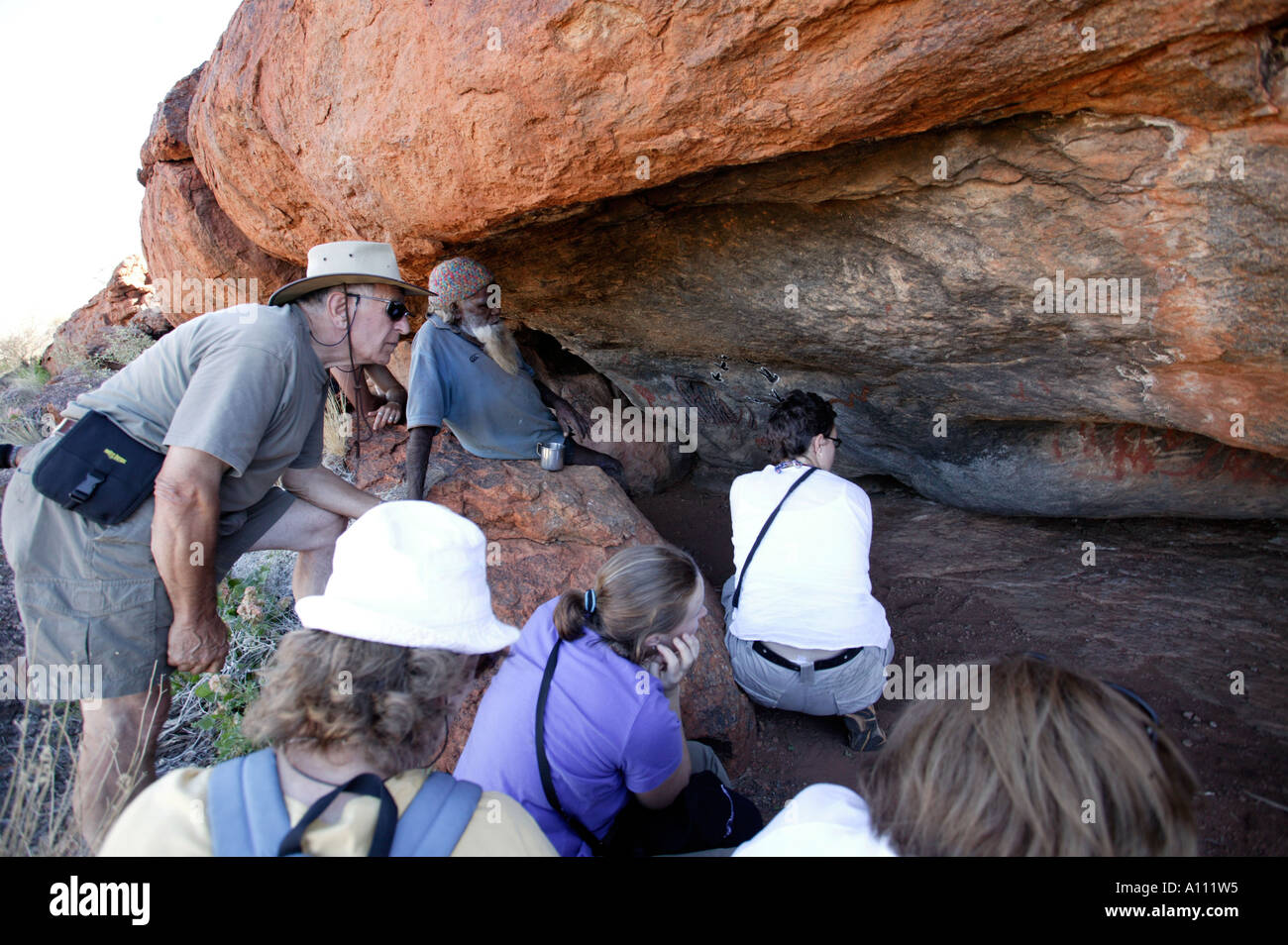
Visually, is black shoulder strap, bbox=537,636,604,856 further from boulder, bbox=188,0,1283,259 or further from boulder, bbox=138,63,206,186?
boulder, bbox=138,63,206,186

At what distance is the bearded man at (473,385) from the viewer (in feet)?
12.3

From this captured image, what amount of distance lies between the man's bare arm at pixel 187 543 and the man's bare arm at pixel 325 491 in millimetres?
629

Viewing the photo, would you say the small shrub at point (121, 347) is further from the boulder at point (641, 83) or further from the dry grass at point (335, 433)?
the boulder at point (641, 83)

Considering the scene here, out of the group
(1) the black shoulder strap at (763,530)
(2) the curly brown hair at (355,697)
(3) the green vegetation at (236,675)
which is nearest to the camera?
(2) the curly brown hair at (355,697)

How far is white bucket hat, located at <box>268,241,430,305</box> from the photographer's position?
2553 millimetres

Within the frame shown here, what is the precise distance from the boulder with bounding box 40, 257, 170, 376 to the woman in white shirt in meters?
7.61

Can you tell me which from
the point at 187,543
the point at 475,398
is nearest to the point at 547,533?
the point at 475,398

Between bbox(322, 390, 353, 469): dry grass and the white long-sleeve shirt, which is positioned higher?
bbox(322, 390, 353, 469): dry grass

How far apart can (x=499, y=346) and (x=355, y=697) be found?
3151mm

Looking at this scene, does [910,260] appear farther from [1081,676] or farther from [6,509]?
[6,509]

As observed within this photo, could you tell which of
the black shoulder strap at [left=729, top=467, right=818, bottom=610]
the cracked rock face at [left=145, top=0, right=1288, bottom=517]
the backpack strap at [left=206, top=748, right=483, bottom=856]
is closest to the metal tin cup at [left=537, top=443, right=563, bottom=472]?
the cracked rock face at [left=145, top=0, right=1288, bottom=517]

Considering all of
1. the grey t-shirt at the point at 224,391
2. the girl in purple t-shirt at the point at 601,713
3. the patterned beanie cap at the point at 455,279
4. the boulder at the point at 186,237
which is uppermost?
the boulder at the point at 186,237

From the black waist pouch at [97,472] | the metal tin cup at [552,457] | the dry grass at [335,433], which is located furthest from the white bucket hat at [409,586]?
the dry grass at [335,433]

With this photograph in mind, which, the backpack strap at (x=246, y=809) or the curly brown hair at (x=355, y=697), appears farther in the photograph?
the curly brown hair at (x=355, y=697)
